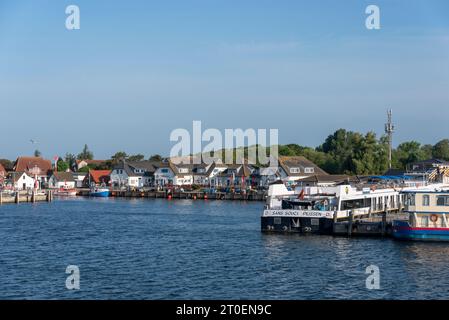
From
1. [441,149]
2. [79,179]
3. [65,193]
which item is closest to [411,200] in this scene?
[65,193]

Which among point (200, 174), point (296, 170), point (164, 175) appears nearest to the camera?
point (296, 170)

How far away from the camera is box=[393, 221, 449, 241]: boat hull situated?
48.7 m

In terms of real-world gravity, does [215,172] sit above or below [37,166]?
below

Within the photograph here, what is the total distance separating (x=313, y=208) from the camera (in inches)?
2223

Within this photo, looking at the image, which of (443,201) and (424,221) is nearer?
A: (443,201)

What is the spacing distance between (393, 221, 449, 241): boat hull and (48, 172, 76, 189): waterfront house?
107 meters

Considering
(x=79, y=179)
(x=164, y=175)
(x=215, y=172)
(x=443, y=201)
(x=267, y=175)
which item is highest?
(x=215, y=172)

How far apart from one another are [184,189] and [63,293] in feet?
310

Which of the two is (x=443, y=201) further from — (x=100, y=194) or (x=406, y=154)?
(x=406, y=154)

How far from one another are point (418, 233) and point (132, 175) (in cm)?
10069

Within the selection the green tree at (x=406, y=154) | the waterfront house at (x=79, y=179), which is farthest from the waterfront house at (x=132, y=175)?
the green tree at (x=406, y=154)

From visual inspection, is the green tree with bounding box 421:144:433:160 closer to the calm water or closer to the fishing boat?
the fishing boat

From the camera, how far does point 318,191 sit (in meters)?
61.8

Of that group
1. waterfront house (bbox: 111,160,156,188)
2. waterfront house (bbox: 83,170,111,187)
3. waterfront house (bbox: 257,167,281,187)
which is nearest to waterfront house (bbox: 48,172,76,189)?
waterfront house (bbox: 83,170,111,187)
